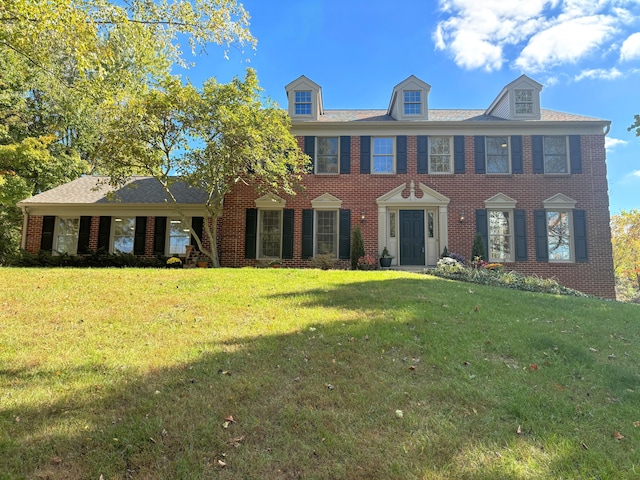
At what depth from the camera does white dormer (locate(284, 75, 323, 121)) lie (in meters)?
A: 13.7

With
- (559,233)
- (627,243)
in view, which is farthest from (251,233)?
(627,243)

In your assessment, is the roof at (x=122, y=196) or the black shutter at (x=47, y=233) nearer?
the roof at (x=122, y=196)

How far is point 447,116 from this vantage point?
14539 millimetres

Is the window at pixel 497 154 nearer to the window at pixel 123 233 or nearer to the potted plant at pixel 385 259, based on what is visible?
the potted plant at pixel 385 259

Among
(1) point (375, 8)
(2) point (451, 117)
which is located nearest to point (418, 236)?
(2) point (451, 117)

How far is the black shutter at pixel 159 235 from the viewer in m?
13.6

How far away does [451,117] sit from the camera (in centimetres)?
1432

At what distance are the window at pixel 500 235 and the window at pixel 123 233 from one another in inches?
508

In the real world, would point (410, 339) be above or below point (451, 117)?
below

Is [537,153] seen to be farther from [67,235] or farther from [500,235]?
[67,235]

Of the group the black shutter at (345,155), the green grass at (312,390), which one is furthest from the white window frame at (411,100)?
the green grass at (312,390)

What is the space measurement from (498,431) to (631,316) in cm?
550

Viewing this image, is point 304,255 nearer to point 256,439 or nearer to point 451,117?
point 451,117

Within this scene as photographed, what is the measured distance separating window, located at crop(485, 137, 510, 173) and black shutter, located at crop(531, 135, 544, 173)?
2.92 feet
